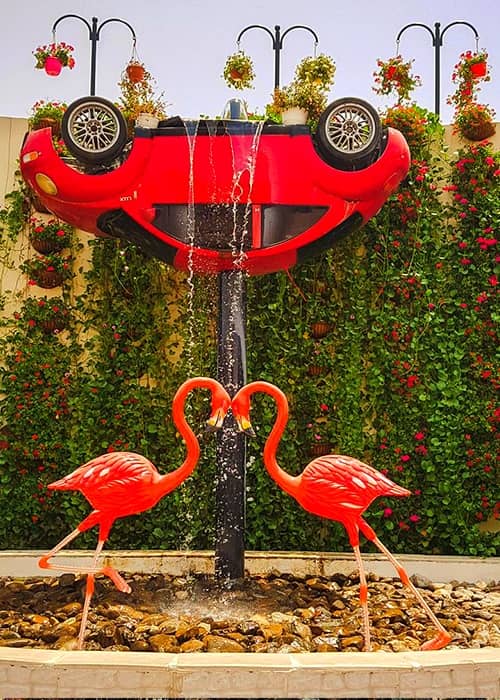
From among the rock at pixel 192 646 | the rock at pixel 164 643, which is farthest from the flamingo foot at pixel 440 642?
the rock at pixel 164 643

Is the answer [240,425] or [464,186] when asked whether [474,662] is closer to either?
[240,425]

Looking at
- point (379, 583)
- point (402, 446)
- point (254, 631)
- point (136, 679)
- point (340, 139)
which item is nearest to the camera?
point (136, 679)

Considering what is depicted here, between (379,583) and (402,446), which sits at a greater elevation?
(402,446)

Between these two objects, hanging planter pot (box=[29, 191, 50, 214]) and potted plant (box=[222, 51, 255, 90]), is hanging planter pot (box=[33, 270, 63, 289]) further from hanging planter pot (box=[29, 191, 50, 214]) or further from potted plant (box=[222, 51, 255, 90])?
potted plant (box=[222, 51, 255, 90])

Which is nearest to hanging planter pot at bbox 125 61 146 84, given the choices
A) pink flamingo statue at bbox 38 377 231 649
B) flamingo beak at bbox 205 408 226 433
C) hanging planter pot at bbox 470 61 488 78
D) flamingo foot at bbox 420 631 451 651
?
hanging planter pot at bbox 470 61 488 78

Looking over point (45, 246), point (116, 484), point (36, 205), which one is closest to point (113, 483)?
point (116, 484)

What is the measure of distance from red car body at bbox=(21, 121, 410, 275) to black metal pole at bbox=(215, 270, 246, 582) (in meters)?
0.28

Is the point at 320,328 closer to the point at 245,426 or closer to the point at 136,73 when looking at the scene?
the point at 245,426

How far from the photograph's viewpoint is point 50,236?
542cm

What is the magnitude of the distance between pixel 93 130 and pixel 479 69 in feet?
9.93

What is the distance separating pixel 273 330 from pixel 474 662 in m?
3.07

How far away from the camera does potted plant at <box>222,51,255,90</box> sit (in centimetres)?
546

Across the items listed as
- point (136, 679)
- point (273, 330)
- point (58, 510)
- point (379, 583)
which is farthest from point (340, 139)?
point (58, 510)

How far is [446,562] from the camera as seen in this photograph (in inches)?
175
